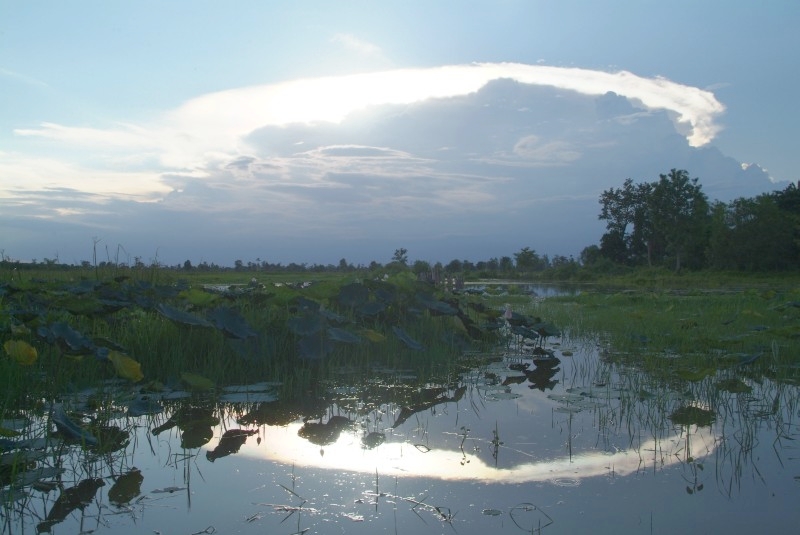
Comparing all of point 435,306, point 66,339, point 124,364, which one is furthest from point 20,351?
point 435,306

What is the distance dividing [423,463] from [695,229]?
36491mm

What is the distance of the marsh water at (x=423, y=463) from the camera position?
6.68ft

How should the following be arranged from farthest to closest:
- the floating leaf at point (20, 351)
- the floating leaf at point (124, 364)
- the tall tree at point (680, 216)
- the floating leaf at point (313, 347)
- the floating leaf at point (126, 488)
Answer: the tall tree at point (680, 216)
the floating leaf at point (313, 347)
the floating leaf at point (124, 364)
the floating leaf at point (20, 351)
the floating leaf at point (126, 488)

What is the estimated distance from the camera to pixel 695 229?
3494 centimetres

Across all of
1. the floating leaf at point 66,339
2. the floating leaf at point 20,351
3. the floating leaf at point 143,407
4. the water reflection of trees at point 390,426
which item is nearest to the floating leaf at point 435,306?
the water reflection of trees at point 390,426

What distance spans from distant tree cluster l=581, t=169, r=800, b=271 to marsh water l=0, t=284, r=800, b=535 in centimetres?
2996

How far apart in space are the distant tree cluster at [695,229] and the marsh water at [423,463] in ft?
98.3

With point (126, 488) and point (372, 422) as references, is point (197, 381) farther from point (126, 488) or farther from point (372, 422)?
point (126, 488)

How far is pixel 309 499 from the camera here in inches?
86.6

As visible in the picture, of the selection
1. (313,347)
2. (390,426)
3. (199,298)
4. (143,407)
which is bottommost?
(390,426)

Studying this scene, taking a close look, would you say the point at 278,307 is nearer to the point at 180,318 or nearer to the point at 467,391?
the point at 180,318

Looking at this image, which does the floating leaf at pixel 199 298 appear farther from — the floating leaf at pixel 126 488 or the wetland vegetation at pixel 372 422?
the floating leaf at pixel 126 488

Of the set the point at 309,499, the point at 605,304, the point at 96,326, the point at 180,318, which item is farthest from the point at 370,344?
the point at 605,304

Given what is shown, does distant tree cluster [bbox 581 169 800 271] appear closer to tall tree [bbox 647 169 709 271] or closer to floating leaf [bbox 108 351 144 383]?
tall tree [bbox 647 169 709 271]
